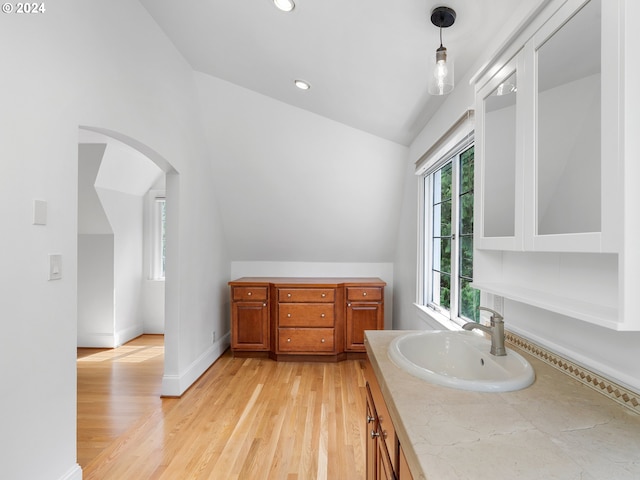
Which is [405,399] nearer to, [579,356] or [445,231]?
[579,356]

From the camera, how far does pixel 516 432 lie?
0.73 m

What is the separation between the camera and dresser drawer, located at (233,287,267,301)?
367 cm

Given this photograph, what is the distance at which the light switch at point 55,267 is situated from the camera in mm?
1499

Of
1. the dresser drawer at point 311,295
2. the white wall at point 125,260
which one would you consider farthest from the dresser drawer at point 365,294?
the white wall at point 125,260

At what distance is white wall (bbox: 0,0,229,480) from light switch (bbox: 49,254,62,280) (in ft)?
0.09

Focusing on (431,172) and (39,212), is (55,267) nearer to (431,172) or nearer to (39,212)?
(39,212)

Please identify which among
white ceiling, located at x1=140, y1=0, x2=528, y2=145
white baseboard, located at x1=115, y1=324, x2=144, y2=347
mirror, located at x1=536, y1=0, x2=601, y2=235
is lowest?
white baseboard, located at x1=115, y1=324, x2=144, y2=347

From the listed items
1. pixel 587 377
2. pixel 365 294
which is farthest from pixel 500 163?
pixel 365 294

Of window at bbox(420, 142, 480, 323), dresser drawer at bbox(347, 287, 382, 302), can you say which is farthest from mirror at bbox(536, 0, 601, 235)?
dresser drawer at bbox(347, 287, 382, 302)

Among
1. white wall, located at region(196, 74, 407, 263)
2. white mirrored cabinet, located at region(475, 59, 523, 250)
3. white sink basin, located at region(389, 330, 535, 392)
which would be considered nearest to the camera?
white sink basin, located at region(389, 330, 535, 392)

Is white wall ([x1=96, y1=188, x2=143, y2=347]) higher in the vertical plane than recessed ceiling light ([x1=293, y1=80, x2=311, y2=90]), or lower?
lower

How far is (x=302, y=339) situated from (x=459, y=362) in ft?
7.99

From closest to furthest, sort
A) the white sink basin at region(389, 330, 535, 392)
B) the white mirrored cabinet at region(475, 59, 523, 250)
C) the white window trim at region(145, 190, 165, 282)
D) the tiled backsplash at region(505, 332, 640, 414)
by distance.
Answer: the tiled backsplash at region(505, 332, 640, 414) < the white sink basin at region(389, 330, 535, 392) < the white mirrored cabinet at region(475, 59, 523, 250) < the white window trim at region(145, 190, 165, 282)

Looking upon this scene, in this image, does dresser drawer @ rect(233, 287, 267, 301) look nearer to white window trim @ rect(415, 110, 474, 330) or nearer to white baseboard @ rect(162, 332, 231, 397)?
white baseboard @ rect(162, 332, 231, 397)
